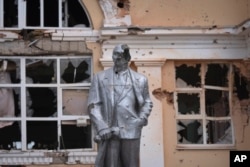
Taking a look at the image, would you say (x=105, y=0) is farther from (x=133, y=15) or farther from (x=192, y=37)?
(x=192, y=37)

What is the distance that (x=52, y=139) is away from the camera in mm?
9977

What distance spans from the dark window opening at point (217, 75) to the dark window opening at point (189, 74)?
0.15m

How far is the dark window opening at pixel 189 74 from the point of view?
33.4 ft

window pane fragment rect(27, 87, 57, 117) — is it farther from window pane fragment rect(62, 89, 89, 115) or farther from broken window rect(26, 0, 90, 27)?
broken window rect(26, 0, 90, 27)

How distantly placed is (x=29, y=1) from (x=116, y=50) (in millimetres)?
3272

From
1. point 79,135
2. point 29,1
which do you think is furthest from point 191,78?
point 29,1

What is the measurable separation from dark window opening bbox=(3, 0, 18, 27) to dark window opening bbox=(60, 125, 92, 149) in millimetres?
1804

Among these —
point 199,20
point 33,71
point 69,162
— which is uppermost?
point 199,20

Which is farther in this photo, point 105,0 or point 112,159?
point 105,0

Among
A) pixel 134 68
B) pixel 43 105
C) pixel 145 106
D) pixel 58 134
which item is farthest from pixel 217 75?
pixel 145 106

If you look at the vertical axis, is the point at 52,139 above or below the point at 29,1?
below

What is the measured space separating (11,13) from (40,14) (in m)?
0.45

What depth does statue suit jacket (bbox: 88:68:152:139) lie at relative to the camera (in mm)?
7141

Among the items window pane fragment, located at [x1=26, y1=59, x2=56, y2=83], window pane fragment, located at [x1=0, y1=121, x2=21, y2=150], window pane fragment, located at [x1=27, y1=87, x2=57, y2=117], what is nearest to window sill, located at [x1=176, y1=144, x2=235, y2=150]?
window pane fragment, located at [x1=27, y1=87, x2=57, y2=117]
